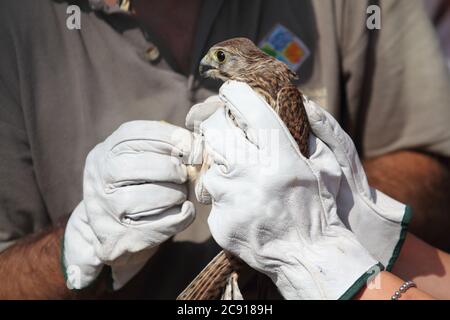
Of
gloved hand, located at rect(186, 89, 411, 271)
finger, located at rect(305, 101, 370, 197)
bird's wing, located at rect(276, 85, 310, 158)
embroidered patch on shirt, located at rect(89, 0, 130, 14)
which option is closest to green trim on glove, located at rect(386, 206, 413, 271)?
gloved hand, located at rect(186, 89, 411, 271)

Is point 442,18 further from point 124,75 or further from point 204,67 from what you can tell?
point 124,75

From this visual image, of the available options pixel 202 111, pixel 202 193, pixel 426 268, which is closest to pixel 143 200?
pixel 202 193

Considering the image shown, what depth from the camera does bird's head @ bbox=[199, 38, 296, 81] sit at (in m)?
1.47

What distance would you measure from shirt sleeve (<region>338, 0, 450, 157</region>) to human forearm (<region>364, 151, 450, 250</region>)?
8 cm

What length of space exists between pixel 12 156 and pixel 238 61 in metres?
0.99

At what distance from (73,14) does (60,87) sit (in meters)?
0.29

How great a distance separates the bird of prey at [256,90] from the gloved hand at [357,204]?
95mm

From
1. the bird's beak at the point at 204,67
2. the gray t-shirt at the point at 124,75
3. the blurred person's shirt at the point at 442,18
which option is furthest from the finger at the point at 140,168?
the blurred person's shirt at the point at 442,18

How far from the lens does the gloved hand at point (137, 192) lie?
4.86ft

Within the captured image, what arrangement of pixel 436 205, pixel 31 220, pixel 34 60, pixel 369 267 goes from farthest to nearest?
pixel 436 205
pixel 31 220
pixel 34 60
pixel 369 267

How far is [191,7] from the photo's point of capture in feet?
6.80

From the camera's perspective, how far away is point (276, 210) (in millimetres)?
1319
